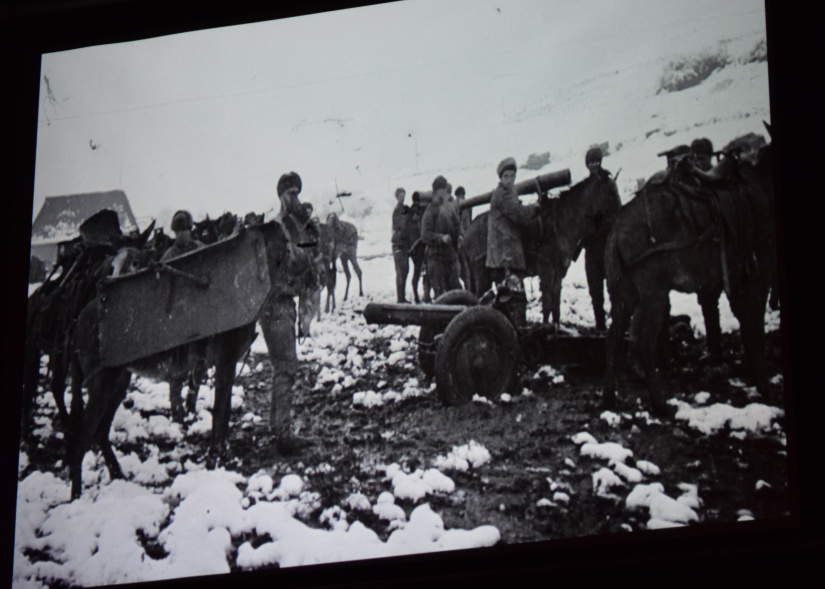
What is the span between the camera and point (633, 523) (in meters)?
2.46

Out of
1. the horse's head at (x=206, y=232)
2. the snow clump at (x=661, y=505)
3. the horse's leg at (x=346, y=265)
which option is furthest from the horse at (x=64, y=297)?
the snow clump at (x=661, y=505)

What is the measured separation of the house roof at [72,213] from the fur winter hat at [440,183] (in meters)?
1.35

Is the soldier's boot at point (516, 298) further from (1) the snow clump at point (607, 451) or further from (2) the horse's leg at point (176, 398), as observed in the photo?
(2) the horse's leg at point (176, 398)

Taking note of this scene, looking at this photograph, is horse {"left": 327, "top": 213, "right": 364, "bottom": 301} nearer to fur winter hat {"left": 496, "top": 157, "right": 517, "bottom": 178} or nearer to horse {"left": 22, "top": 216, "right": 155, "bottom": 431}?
fur winter hat {"left": 496, "top": 157, "right": 517, "bottom": 178}

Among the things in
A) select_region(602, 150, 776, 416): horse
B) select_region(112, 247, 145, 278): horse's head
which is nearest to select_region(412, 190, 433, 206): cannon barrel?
select_region(602, 150, 776, 416): horse

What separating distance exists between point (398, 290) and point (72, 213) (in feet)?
4.98

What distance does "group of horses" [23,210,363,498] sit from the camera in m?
2.78

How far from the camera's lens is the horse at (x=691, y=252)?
8.68 ft

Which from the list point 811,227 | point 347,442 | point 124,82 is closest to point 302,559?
point 347,442

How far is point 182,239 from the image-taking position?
9.29ft

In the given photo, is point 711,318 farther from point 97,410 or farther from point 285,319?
point 97,410

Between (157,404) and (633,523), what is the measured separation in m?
2.02

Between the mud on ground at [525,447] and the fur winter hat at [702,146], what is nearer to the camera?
the mud on ground at [525,447]

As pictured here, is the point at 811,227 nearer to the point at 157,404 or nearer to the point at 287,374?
the point at 287,374
